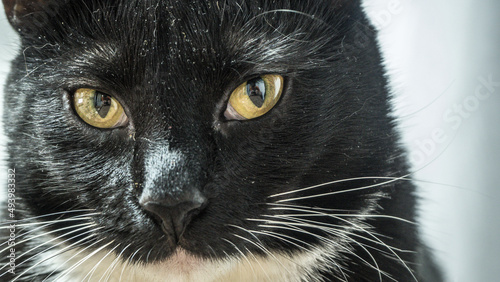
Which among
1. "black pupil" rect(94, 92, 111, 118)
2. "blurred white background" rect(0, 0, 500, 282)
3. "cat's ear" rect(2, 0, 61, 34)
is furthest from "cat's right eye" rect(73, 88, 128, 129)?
"blurred white background" rect(0, 0, 500, 282)

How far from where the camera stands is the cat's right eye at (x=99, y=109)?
82 centimetres

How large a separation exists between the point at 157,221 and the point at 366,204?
0.40 m

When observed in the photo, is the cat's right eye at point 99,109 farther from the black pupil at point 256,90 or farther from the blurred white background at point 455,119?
the blurred white background at point 455,119

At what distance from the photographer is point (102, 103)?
0.83 metres

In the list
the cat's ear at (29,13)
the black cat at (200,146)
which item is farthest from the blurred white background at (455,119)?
the cat's ear at (29,13)

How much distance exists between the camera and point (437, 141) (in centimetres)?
104

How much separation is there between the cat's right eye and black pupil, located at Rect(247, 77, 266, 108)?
20 cm

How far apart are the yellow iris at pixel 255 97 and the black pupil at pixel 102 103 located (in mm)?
193

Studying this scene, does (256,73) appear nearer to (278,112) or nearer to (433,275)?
(278,112)

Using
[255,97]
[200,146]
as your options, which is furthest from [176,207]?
[255,97]

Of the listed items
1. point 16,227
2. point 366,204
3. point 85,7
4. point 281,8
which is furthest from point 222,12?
point 16,227

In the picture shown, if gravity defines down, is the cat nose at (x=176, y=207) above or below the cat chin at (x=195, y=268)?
above

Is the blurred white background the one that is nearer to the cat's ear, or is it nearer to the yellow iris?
the yellow iris

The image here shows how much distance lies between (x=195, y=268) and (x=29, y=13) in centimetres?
51
